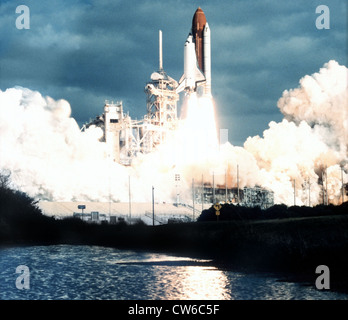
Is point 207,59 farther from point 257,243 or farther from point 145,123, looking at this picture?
point 257,243

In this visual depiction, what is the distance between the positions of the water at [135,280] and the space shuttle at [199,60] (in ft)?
220

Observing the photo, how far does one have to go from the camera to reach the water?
47156 millimetres

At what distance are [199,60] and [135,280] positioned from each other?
8695 centimetres

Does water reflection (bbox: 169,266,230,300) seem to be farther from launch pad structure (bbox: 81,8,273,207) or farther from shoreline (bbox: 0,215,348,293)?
launch pad structure (bbox: 81,8,273,207)

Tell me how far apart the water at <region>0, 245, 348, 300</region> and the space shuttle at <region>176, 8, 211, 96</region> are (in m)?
66.9

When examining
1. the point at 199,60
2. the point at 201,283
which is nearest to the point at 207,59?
the point at 199,60

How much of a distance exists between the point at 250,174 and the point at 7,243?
205 ft

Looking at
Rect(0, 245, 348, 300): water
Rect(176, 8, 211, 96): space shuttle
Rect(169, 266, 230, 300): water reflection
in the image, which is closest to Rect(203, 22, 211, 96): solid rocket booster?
Rect(176, 8, 211, 96): space shuttle

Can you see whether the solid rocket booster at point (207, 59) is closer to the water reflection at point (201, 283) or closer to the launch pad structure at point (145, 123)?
the launch pad structure at point (145, 123)
